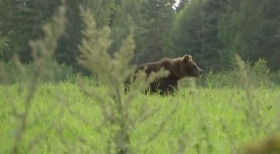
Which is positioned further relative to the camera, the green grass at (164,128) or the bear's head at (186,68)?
the bear's head at (186,68)

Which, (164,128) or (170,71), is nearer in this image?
(164,128)

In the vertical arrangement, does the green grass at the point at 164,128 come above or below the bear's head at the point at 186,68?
below

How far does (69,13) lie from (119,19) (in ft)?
16.7

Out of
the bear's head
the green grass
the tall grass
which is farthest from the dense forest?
the tall grass

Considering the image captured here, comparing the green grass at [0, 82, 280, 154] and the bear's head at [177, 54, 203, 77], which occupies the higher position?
the bear's head at [177, 54, 203, 77]

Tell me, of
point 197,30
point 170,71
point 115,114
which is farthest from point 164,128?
point 197,30

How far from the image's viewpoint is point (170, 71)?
41.6 ft

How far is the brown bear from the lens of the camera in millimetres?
11648

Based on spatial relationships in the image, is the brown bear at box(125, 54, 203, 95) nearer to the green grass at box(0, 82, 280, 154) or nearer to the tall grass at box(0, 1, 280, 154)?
the green grass at box(0, 82, 280, 154)

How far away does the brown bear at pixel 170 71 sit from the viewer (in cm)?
1165

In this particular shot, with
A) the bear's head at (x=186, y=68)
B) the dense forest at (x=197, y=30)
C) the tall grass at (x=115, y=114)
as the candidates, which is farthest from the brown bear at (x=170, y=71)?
the dense forest at (x=197, y=30)

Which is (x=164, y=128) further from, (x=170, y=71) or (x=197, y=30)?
(x=197, y=30)

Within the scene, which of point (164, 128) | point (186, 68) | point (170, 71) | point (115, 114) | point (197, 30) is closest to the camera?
point (115, 114)

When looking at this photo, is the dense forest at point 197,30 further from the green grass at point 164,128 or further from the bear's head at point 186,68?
the green grass at point 164,128
